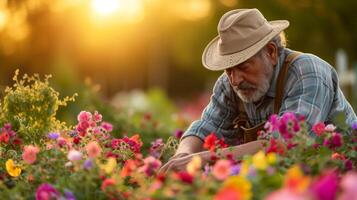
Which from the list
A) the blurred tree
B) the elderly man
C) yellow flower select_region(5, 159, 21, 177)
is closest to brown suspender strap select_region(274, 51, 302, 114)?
the elderly man

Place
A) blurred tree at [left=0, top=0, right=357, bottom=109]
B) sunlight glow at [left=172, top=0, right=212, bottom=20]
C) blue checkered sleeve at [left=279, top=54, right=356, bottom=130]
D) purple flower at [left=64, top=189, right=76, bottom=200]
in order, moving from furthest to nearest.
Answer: sunlight glow at [left=172, top=0, right=212, bottom=20]
blurred tree at [left=0, top=0, right=357, bottom=109]
blue checkered sleeve at [left=279, top=54, right=356, bottom=130]
purple flower at [left=64, top=189, right=76, bottom=200]

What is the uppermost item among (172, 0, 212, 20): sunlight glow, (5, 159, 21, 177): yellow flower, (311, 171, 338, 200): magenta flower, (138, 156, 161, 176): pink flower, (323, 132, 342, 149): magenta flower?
(172, 0, 212, 20): sunlight glow

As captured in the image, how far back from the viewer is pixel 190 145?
5.73 metres

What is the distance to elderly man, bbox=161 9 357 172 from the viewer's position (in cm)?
521

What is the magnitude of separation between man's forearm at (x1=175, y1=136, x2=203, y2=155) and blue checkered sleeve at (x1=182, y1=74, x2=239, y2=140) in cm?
3

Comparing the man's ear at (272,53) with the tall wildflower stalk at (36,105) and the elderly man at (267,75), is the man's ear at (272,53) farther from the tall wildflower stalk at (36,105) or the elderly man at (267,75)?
the tall wildflower stalk at (36,105)

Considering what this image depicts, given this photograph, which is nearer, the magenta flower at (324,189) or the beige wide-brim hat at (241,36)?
the magenta flower at (324,189)

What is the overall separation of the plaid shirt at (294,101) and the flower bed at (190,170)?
0.65 ft

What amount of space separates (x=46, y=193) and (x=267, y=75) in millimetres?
1996

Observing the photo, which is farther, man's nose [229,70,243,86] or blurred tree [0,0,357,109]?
blurred tree [0,0,357,109]

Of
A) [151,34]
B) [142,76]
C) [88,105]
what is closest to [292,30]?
[88,105]

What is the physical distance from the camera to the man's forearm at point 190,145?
5.64 metres

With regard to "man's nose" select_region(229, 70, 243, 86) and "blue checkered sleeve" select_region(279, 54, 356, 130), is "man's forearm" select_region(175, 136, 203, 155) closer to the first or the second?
"man's nose" select_region(229, 70, 243, 86)

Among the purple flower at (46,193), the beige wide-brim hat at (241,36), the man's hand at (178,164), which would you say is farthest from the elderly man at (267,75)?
the purple flower at (46,193)
